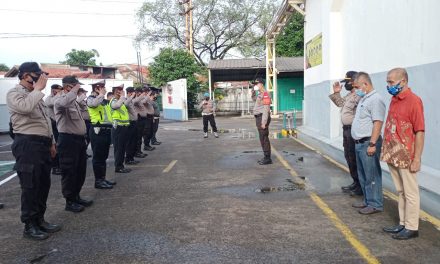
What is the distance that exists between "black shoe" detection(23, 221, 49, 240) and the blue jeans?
414cm

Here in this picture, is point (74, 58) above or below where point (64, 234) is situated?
above

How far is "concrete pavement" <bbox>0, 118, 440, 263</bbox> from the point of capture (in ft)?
13.2


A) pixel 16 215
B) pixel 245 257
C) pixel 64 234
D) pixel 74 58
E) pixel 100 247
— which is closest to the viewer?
pixel 245 257

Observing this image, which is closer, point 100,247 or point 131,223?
point 100,247

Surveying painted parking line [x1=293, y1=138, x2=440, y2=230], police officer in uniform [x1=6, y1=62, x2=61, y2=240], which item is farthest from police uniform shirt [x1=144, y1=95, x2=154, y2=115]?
police officer in uniform [x1=6, y1=62, x2=61, y2=240]

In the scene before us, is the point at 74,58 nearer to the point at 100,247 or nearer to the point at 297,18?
the point at 297,18

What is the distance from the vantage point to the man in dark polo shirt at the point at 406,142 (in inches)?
161

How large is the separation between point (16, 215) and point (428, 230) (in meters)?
5.57

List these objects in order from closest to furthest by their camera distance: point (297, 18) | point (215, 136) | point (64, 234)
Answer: point (64, 234)
point (215, 136)
point (297, 18)

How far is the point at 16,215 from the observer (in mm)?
5711

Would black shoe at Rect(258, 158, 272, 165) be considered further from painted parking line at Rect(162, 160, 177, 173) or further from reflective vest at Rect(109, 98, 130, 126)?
reflective vest at Rect(109, 98, 130, 126)

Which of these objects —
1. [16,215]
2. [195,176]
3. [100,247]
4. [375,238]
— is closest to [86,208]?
[16,215]

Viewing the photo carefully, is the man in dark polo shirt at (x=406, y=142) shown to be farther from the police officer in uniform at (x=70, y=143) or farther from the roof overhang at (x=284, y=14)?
the roof overhang at (x=284, y=14)

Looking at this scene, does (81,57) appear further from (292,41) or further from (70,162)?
(70,162)
